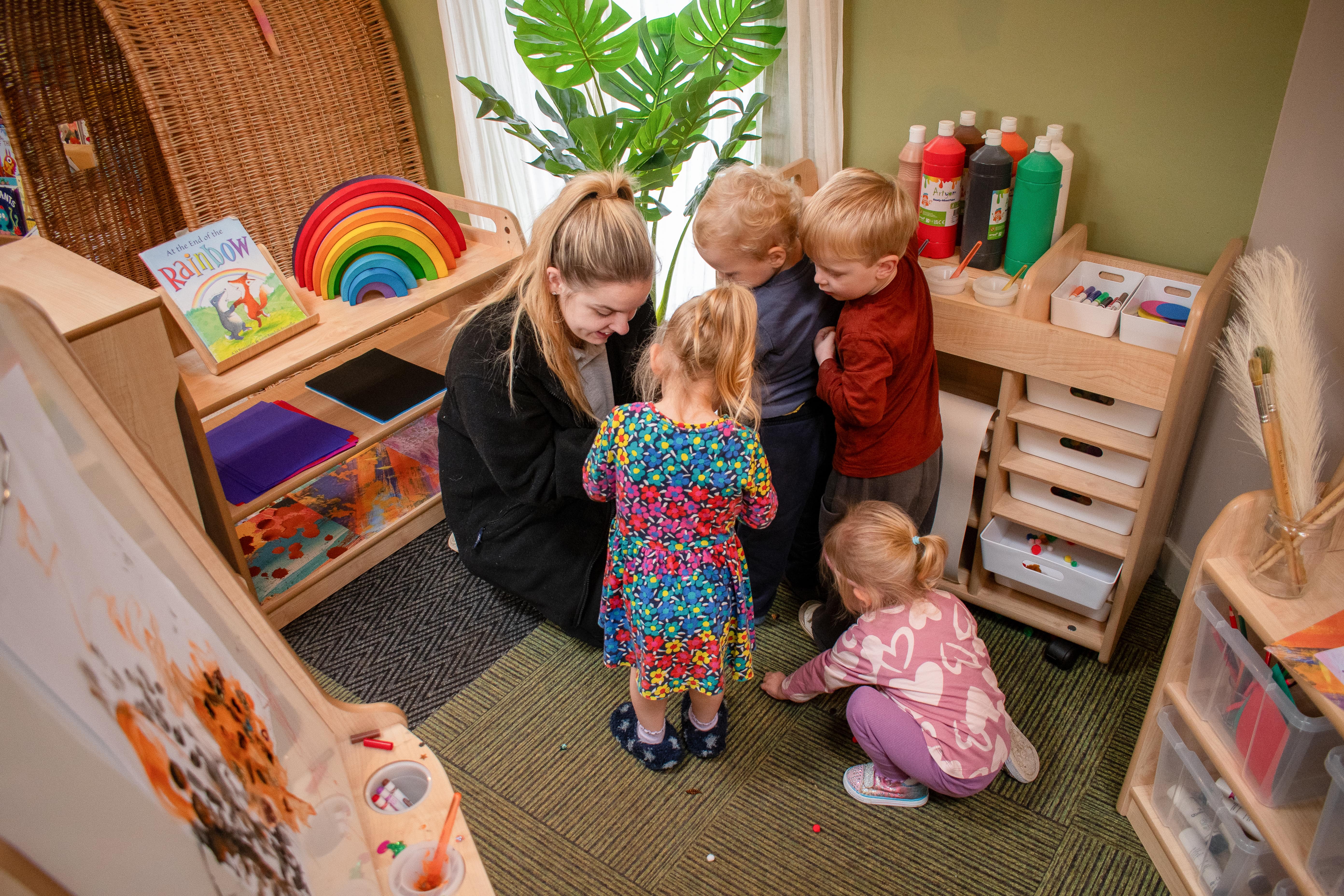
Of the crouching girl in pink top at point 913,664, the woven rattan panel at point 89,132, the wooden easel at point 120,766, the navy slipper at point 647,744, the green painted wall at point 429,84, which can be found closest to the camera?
the wooden easel at point 120,766

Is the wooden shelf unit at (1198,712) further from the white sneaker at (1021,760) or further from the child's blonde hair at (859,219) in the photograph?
the child's blonde hair at (859,219)

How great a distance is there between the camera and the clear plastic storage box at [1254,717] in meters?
1.27

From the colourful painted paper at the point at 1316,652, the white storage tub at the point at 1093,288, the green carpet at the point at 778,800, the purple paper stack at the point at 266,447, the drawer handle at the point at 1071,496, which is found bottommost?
the green carpet at the point at 778,800

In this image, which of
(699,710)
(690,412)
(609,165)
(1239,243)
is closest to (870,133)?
(609,165)

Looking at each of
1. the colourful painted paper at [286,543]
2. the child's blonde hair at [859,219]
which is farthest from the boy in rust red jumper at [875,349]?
the colourful painted paper at [286,543]

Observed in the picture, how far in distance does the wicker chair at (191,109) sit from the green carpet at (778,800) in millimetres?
1650

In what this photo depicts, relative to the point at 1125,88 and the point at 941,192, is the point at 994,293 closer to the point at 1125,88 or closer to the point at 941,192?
the point at 941,192

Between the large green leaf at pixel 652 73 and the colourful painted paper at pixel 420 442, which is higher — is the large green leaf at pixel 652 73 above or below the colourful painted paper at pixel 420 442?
above

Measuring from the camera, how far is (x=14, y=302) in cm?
61

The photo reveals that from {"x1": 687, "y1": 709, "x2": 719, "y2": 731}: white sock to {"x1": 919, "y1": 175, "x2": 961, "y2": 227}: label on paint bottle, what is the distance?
1.23 metres

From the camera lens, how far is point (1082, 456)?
1.93 meters

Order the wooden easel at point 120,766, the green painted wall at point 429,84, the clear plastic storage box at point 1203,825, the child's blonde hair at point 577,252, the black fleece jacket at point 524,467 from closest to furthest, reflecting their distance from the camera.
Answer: the wooden easel at point 120,766 → the clear plastic storage box at point 1203,825 → the child's blonde hair at point 577,252 → the black fleece jacket at point 524,467 → the green painted wall at point 429,84

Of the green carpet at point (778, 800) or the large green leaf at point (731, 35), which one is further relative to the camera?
the large green leaf at point (731, 35)

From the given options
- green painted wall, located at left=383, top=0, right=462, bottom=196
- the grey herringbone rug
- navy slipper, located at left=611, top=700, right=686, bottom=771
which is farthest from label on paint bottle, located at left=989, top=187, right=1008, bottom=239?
green painted wall, located at left=383, top=0, right=462, bottom=196
